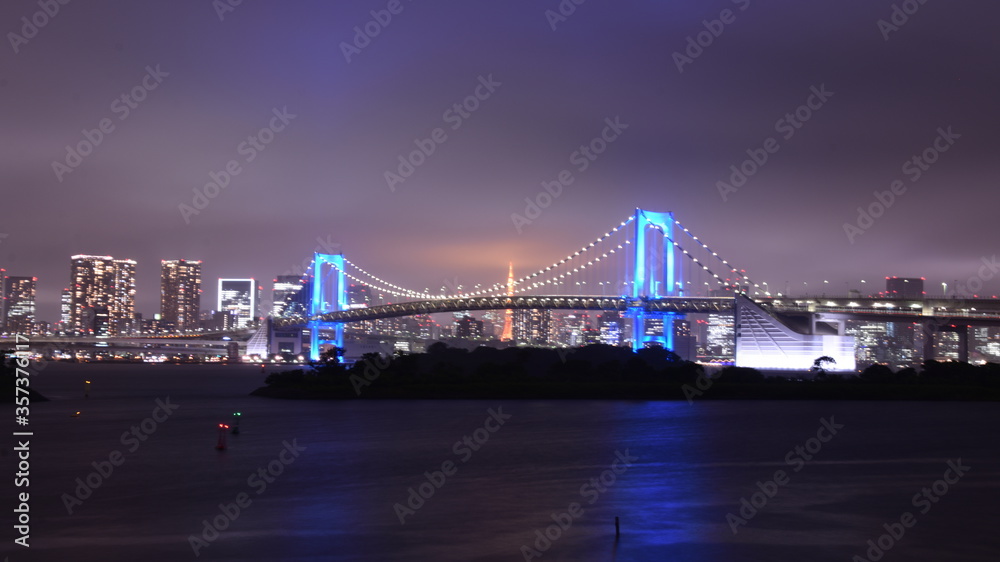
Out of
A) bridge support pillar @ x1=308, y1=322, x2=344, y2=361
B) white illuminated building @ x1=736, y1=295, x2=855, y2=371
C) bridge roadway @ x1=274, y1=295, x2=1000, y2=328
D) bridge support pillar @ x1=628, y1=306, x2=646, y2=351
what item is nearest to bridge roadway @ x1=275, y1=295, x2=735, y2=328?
bridge roadway @ x1=274, y1=295, x2=1000, y2=328

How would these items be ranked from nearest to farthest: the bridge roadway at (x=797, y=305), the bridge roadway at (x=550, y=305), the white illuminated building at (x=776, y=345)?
the bridge roadway at (x=797, y=305) < the white illuminated building at (x=776, y=345) < the bridge roadway at (x=550, y=305)

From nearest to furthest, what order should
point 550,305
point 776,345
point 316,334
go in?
1. point 776,345
2. point 550,305
3. point 316,334

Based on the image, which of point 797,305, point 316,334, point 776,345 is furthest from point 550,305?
point 316,334

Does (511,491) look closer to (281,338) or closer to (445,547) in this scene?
(445,547)

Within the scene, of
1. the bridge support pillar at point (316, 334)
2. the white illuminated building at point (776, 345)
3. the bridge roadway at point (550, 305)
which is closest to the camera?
the white illuminated building at point (776, 345)

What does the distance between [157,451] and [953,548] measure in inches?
539

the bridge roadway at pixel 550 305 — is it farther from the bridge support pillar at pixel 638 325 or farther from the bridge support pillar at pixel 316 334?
the bridge support pillar at pixel 316 334

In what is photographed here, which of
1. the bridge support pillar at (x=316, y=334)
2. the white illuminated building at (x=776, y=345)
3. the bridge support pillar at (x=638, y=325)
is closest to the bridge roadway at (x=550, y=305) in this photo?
the bridge support pillar at (x=638, y=325)

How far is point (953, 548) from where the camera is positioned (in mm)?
11125

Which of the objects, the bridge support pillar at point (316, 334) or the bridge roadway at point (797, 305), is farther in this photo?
the bridge support pillar at point (316, 334)

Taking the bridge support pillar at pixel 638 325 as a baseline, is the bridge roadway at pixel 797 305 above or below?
above

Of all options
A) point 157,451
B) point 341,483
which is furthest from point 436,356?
point 341,483

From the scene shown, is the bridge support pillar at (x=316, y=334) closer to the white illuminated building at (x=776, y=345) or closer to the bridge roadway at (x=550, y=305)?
the bridge roadway at (x=550, y=305)

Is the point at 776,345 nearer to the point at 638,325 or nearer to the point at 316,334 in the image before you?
the point at 638,325
